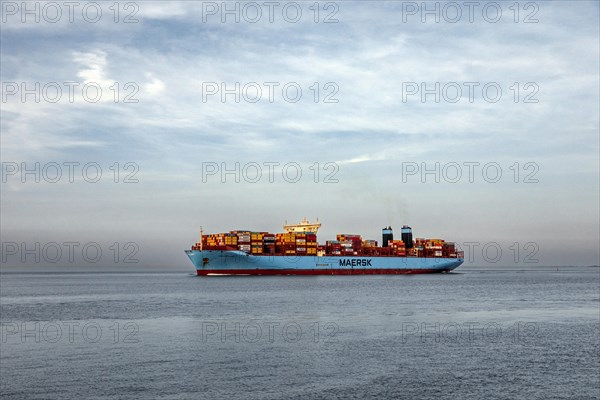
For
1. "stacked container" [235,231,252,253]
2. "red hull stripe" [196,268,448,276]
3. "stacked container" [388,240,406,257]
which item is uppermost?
"stacked container" [235,231,252,253]

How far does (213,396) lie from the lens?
21312 mm

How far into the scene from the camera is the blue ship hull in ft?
432

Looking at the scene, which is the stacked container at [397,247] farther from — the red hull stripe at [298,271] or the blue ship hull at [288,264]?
the red hull stripe at [298,271]

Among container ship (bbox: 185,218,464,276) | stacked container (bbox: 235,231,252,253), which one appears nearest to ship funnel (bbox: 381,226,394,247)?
container ship (bbox: 185,218,464,276)

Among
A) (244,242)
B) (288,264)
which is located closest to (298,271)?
(288,264)

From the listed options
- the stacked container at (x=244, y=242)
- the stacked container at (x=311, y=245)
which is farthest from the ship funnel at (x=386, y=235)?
the stacked container at (x=244, y=242)

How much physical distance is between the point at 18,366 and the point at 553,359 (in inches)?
1041

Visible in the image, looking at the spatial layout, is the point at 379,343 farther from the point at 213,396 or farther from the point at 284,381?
the point at 213,396

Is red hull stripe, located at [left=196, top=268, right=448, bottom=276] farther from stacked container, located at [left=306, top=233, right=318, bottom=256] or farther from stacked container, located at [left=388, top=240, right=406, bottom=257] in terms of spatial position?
stacked container, located at [left=306, top=233, right=318, bottom=256]

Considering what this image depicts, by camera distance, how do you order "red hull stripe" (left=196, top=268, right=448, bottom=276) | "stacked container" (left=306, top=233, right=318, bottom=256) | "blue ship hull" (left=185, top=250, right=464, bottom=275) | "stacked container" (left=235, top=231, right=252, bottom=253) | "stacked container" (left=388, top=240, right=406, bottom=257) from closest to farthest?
"stacked container" (left=235, top=231, right=252, bottom=253) < "blue ship hull" (left=185, top=250, right=464, bottom=275) < "red hull stripe" (left=196, top=268, right=448, bottom=276) < "stacked container" (left=306, top=233, right=318, bottom=256) < "stacked container" (left=388, top=240, right=406, bottom=257)

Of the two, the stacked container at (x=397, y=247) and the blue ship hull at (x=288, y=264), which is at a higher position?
the stacked container at (x=397, y=247)

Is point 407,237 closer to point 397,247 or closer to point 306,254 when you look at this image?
point 397,247

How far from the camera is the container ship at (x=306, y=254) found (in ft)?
431

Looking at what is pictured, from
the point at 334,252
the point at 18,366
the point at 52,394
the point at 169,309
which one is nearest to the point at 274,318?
the point at 169,309
